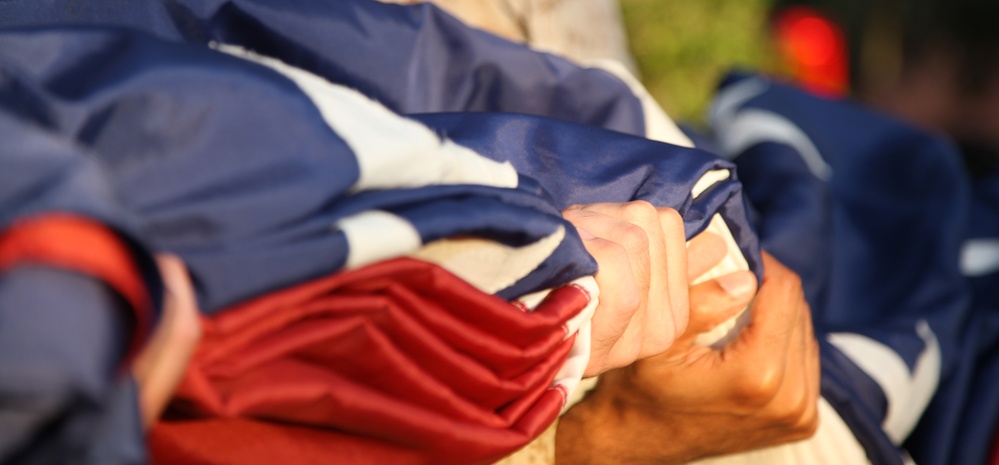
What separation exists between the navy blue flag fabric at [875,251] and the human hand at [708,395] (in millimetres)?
88

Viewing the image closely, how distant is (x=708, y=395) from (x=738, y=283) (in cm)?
8

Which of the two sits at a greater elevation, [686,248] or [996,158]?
[686,248]

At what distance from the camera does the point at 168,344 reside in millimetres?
340

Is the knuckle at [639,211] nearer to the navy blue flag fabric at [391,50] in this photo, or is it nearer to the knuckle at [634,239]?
the knuckle at [634,239]

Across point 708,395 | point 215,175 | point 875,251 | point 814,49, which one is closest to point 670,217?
point 708,395

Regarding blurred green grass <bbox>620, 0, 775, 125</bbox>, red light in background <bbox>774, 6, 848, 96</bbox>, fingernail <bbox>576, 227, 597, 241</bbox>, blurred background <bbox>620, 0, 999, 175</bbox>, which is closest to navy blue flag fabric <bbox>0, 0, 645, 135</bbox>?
fingernail <bbox>576, 227, 597, 241</bbox>

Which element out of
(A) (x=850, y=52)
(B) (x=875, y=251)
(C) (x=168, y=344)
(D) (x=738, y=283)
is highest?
(C) (x=168, y=344)

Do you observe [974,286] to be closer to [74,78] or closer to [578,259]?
[578,259]

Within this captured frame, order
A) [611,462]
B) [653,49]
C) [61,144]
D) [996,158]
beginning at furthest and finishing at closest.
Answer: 1. [653,49]
2. [996,158]
3. [611,462]
4. [61,144]

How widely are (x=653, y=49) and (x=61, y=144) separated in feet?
8.12

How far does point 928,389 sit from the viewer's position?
2.93ft

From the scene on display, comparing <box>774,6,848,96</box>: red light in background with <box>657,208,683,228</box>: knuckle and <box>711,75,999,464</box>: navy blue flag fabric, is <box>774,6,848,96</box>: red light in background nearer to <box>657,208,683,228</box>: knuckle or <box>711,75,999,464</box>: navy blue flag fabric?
<box>711,75,999,464</box>: navy blue flag fabric

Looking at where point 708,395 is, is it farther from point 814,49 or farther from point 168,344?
point 814,49

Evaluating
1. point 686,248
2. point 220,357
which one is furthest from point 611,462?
point 220,357
